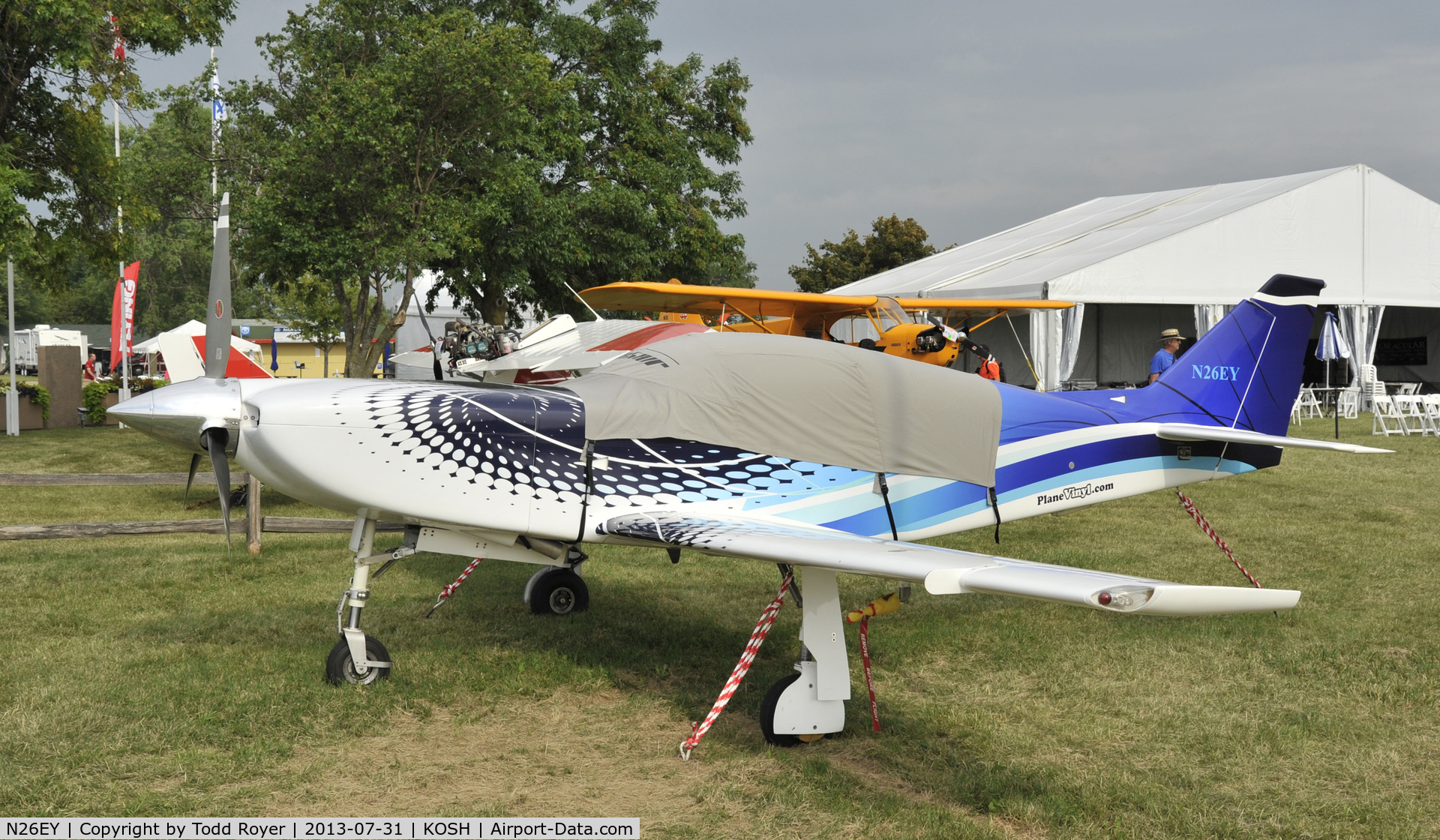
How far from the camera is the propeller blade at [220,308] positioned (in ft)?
17.8

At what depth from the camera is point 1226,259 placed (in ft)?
73.9

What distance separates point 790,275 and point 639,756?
5533 cm

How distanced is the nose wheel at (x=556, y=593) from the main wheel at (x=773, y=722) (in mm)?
2552

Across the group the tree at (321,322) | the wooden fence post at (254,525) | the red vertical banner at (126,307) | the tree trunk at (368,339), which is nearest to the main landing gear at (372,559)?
the wooden fence post at (254,525)

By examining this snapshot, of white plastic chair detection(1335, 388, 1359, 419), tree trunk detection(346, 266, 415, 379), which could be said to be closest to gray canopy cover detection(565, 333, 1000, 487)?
tree trunk detection(346, 266, 415, 379)

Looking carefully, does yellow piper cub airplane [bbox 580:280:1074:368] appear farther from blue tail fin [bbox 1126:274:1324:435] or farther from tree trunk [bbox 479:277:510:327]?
tree trunk [bbox 479:277:510:327]

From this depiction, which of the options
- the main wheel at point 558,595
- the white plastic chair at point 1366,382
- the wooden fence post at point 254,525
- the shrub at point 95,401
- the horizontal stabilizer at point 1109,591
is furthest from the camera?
the white plastic chair at point 1366,382

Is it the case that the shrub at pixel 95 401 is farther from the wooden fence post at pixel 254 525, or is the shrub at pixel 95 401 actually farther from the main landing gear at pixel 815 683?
the main landing gear at pixel 815 683

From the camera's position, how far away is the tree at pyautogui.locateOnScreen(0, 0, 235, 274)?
52.1 ft

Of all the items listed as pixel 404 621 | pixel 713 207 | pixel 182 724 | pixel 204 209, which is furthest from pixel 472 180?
pixel 182 724

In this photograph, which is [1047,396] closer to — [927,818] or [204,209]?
[927,818]

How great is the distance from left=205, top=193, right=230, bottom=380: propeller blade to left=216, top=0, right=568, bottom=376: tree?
38.2 feet

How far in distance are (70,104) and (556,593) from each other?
16.8 metres

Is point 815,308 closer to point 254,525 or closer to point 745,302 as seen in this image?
point 745,302
